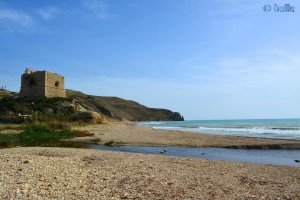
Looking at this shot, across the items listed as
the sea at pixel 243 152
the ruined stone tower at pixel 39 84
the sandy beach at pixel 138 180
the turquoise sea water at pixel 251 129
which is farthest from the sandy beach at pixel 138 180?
the ruined stone tower at pixel 39 84

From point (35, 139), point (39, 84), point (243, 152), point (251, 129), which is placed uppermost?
point (39, 84)

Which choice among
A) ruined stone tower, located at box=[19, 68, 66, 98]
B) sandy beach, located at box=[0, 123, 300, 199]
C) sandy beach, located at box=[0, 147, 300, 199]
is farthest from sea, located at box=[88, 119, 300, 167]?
ruined stone tower, located at box=[19, 68, 66, 98]

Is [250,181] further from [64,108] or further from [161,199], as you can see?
[64,108]

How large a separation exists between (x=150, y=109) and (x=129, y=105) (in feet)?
43.0

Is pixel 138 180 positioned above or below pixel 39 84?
below

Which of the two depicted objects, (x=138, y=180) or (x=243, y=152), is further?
(x=243, y=152)

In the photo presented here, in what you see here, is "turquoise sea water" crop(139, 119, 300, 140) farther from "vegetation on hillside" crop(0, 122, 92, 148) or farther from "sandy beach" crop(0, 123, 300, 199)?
"sandy beach" crop(0, 123, 300, 199)

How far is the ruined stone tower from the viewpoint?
56.9 meters

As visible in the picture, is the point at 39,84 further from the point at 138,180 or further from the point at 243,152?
the point at 138,180

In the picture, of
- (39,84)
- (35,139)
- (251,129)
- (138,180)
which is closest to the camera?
(138,180)

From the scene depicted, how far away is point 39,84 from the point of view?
57.3 metres

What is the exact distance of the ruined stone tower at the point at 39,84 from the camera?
56.9m

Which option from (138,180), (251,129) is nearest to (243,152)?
(138,180)

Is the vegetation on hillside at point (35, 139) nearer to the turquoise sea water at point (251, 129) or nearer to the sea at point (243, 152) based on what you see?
the sea at point (243, 152)
